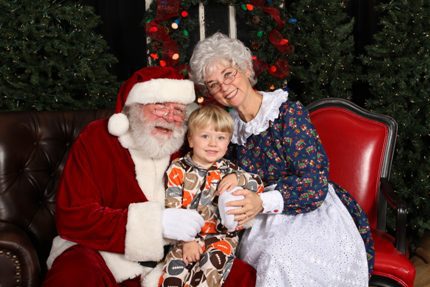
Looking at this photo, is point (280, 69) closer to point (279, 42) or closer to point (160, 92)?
point (279, 42)

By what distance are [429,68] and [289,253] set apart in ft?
7.08

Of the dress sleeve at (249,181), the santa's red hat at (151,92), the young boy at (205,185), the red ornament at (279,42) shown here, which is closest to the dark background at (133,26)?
the red ornament at (279,42)

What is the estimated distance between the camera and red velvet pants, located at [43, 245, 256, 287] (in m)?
1.80

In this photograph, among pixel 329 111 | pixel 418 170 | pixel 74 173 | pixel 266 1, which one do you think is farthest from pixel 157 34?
pixel 418 170

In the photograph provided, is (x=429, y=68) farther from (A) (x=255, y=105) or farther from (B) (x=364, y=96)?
(A) (x=255, y=105)

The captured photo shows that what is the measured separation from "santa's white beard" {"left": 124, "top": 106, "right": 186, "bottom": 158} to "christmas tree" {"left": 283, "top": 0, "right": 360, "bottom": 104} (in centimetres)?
171

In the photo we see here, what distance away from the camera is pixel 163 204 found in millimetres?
2182

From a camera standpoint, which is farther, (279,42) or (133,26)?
(133,26)

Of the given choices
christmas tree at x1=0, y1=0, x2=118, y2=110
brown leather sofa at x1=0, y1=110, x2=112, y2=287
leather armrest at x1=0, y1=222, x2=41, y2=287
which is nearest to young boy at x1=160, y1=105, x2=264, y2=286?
leather armrest at x1=0, y1=222, x2=41, y2=287

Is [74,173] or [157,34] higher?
[157,34]

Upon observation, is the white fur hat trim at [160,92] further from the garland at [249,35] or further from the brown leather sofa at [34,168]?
the garland at [249,35]

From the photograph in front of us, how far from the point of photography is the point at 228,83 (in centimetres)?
220

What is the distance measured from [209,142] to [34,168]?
1.02m

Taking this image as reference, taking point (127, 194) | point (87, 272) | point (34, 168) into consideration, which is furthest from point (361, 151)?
point (34, 168)
